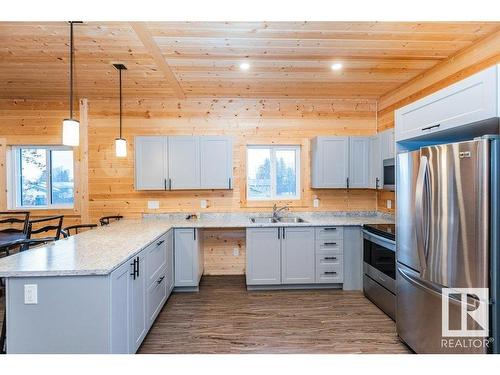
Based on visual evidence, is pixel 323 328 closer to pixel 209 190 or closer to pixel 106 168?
pixel 209 190

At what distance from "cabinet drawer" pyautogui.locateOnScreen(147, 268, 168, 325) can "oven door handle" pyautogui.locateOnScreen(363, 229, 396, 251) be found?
93.7 inches

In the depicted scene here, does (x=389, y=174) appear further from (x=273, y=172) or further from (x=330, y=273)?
(x=273, y=172)

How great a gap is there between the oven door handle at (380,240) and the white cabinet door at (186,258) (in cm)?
215

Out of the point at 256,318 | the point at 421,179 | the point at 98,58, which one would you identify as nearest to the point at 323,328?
the point at 256,318

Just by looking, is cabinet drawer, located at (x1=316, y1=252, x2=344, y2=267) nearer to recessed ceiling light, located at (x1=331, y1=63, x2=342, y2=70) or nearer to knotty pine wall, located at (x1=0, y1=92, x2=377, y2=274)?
knotty pine wall, located at (x1=0, y1=92, x2=377, y2=274)

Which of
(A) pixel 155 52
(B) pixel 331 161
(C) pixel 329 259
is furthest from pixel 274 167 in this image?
(A) pixel 155 52

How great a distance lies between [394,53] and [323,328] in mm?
2838

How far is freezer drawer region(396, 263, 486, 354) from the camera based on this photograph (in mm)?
1880

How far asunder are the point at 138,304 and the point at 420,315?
222cm

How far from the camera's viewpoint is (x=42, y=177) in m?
4.30

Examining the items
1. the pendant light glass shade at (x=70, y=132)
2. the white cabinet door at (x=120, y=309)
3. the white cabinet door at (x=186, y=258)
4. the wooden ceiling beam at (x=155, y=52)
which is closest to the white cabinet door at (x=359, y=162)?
the white cabinet door at (x=186, y=258)

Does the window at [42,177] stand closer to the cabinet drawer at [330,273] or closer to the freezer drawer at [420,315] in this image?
the cabinet drawer at [330,273]

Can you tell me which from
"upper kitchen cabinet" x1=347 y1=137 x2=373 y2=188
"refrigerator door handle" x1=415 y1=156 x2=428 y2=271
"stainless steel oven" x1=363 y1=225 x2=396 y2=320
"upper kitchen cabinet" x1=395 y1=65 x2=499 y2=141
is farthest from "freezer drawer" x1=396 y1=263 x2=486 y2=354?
"upper kitchen cabinet" x1=347 y1=137 x2=373 y2=188

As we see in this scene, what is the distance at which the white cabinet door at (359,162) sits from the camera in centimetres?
396
